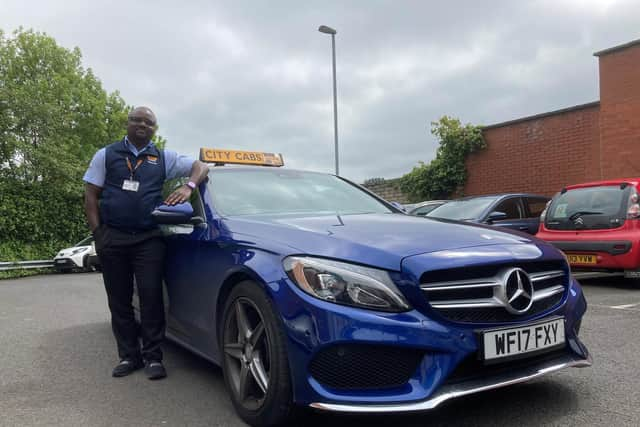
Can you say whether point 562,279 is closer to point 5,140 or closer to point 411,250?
point 411,250

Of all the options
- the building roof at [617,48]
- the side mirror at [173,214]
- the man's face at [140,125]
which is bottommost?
the side mirror at [173,214]

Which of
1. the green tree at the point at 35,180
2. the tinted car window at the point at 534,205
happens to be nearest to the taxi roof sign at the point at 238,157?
the tinted car window at the point at 534,205

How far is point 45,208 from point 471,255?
18334 millimetres

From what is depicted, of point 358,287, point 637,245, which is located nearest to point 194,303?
point 358,287

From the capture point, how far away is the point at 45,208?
709 inches

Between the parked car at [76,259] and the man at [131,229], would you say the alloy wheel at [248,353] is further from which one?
the parked car at [76,259]

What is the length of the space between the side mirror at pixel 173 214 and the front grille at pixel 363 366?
1.46 m

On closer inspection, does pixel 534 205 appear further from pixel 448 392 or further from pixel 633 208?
pixel 448 392

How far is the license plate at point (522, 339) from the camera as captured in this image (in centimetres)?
238

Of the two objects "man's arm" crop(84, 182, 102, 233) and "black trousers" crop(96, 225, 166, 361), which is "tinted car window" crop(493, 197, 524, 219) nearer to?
"black trousers" crop(96, 225, 166, 361)

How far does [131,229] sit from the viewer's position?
374 centimetres

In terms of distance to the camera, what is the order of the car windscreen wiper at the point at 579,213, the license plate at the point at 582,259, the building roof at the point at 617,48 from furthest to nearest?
the building roof at the point at 617,48
the car windscreen wiper at the point at 579,213
the license plate at the point at 582,259

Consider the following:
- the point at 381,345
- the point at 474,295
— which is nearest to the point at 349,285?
the point at 381,345

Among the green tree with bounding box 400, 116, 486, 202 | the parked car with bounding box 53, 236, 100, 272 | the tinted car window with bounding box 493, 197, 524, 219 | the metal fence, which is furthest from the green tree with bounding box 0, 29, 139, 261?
the tinted car window with bounding box 493, 197, 524, 219
